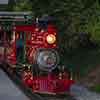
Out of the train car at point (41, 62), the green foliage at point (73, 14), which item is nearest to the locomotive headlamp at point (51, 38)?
the train car at point (41, 62)

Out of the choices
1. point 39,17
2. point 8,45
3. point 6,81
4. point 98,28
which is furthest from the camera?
point 8,45

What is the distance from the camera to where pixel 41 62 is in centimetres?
1442

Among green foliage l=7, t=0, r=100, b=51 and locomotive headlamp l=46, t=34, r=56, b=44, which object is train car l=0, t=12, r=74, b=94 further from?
green foliage l=7, t=0, r=100, b=51

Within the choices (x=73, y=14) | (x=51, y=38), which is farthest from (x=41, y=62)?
(x=73, y=14)

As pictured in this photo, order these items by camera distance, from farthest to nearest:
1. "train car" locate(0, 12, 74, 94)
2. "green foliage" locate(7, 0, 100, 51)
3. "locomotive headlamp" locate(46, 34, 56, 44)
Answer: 1. "locomotive headlamp" locate(46, 34, 56, 44)
2. "train car" locate(0, 12, 74, 94)
3. "green foliage" locate(7, 0, 100, 51)

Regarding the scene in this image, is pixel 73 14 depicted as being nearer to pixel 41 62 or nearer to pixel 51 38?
pixel 51 38

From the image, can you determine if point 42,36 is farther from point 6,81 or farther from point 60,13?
point 6,81

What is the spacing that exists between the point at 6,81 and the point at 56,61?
155 inches

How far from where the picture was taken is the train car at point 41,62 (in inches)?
577

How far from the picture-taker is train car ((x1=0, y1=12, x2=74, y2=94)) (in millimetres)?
14664

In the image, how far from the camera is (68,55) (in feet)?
61.8

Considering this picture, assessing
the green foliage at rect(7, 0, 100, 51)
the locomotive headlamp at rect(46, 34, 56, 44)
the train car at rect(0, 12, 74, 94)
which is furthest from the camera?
the locomotive headlamp at rect(46, 34, 56, 44)

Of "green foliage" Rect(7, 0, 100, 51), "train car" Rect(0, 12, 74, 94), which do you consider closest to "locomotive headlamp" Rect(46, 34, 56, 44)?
"train car" Rect(0, 12, 74, 94)

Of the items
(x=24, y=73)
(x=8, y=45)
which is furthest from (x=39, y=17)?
(x=8, y=45)
